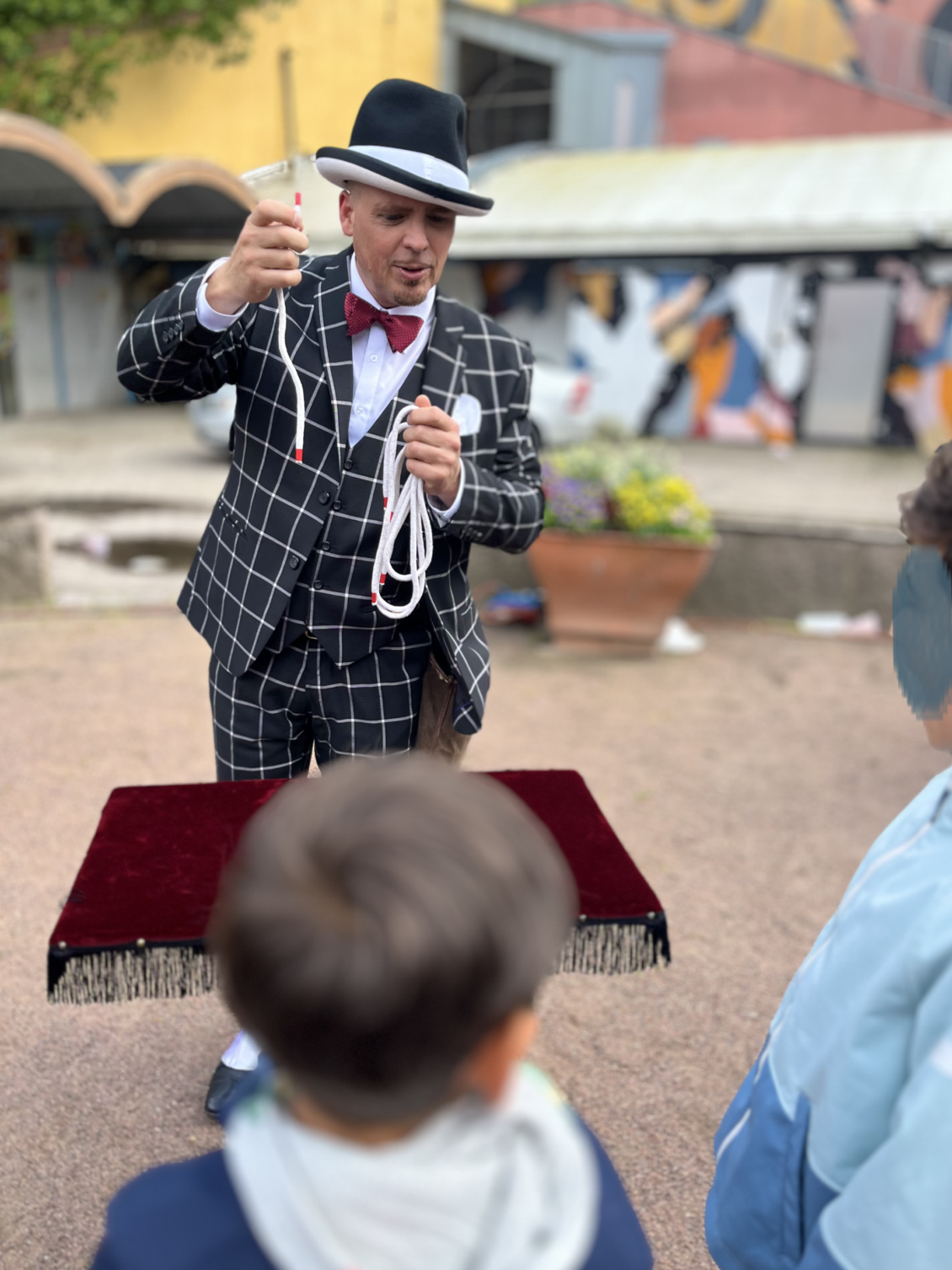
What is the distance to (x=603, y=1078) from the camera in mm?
2564

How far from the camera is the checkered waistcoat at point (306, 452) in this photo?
2.00m

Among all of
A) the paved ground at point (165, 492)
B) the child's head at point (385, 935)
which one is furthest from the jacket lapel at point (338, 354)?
the paved ground at point (165, 492)

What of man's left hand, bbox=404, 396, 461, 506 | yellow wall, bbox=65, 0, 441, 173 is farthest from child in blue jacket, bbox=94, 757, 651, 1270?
yellow wall, bbox=65, 0, 441, 173

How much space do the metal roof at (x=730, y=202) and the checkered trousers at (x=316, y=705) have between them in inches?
460

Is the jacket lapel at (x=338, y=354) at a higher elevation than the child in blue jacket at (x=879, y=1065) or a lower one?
higher

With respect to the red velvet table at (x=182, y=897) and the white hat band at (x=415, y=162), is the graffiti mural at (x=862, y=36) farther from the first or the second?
the red velvet table at (x=182, y=897)

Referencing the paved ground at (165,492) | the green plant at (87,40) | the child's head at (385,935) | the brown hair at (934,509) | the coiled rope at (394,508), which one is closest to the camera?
the child's head at (385,935)

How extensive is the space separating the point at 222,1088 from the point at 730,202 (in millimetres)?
13168

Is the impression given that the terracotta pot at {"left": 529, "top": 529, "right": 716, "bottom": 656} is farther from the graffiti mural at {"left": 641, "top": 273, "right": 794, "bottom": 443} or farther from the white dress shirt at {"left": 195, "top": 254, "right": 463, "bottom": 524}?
the graffiti mural at {"left": 641, "top": 273, "right": 794, "bottom": 443}

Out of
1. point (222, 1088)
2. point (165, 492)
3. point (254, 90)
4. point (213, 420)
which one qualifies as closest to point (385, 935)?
point (222, 1088)

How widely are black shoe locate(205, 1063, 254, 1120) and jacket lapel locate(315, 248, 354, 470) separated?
135 cm

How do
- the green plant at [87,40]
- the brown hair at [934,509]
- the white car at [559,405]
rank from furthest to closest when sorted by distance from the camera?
the green plant at [87,40], the white car at [559,405], the brown hair at [934,509]

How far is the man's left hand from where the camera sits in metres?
1.82

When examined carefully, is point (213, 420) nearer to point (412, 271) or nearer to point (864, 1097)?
point (412, 271)
